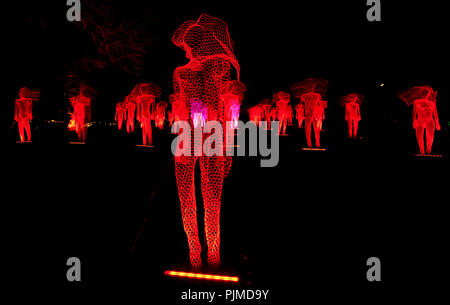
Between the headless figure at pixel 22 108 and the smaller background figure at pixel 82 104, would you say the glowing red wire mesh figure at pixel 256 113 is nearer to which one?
the smaller background figure at pixel 82 104

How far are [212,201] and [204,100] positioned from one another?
1.11 m

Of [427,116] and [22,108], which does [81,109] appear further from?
[427,116]

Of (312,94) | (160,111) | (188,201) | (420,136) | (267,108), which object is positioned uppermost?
(160,111)

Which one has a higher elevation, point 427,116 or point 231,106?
point 231,106

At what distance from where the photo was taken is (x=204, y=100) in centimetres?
356

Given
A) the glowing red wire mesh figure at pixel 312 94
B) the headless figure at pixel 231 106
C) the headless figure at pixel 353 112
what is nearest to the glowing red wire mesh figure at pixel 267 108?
the headless figure at pixel 231 106

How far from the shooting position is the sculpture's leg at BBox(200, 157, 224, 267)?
351cm

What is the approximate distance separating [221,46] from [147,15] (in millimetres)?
5716

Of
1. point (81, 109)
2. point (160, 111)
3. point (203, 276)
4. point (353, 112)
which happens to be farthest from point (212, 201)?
point (160, 111)

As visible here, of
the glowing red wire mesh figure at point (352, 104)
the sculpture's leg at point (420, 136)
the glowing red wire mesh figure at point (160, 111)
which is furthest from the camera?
the glowing red wire mesh figure at point (160, 111)

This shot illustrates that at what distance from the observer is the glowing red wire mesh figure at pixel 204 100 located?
3494 mm

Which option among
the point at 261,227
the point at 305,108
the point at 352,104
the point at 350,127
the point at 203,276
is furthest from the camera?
the point at 350,127
